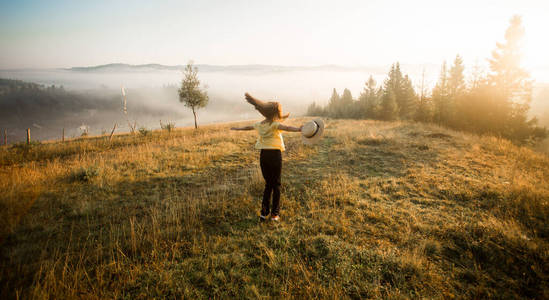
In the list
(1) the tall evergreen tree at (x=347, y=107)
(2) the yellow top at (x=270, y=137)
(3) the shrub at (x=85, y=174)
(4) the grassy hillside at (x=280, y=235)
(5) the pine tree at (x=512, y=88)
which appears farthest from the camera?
(1) the tall evergreen tree at (x=347, y=107)

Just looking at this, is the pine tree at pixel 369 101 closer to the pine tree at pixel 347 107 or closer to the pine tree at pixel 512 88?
the pine tree at pixel 347 107

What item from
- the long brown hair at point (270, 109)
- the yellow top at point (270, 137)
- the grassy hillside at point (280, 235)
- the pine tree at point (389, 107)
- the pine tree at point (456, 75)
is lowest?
the grassy hillside at point (280, 235)

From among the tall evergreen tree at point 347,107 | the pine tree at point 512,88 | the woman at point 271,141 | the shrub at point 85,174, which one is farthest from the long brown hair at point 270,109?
the tall evergreen tree at point 347,107

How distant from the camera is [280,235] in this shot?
166 inches

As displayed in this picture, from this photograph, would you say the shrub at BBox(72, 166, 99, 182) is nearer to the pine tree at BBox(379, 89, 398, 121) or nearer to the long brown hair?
the long brown hair

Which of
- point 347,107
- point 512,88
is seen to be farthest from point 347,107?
point 512,88

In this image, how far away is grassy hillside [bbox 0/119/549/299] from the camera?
3057 millimetres

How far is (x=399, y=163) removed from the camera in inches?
388

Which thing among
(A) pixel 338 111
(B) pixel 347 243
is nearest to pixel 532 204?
(B) pixel 347 243

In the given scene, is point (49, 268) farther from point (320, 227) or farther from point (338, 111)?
point (338, 111)

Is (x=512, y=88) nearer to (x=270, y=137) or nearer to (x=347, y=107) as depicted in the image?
(x=270, y=137)

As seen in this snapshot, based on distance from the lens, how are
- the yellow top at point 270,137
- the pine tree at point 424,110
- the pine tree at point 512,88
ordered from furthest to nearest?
the pine tree at point 424,110 → the pine tree at point 512,88 → the yellow top at point 270,137

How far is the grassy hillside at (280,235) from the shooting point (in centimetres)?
306

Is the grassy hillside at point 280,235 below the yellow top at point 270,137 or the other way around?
below
